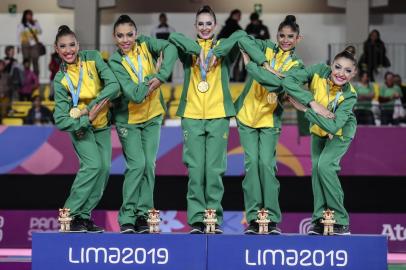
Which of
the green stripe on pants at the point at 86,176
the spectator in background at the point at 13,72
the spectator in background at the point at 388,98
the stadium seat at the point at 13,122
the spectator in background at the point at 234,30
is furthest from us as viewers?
the spectator in background at the point at 234,30

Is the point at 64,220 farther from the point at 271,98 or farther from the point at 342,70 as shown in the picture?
the point at 342,70

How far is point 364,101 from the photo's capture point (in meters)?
16.4

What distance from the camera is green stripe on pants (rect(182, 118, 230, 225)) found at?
9.24 metres

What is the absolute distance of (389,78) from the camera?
17.6m

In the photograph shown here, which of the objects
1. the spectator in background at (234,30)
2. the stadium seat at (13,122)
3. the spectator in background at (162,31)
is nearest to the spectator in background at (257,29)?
the spectator in background at (234,30)

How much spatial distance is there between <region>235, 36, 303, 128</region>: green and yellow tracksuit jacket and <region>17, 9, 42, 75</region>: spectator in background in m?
10.7

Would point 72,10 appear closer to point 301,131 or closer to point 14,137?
point 14,137

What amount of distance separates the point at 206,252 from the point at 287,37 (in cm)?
207

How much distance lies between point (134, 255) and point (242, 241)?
92 cm

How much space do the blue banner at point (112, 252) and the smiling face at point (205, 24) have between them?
1856 mm

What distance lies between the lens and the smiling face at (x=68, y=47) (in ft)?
30.3

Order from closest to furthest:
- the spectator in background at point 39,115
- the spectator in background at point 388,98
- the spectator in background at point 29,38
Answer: the spectator in background at point 388,98, the spectator in background at point 39,115, the spectator in background at point 29,38

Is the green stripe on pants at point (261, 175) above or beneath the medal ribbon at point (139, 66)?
beneath

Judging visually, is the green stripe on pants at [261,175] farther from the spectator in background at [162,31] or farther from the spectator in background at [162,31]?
the spectator in background at [162,31]
